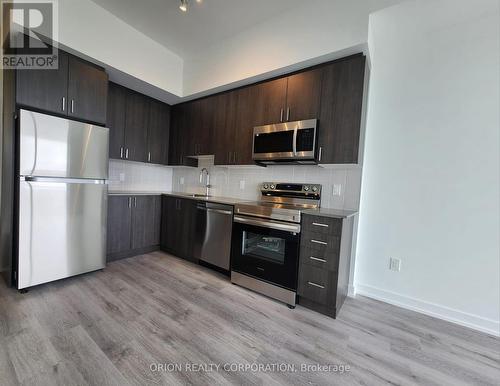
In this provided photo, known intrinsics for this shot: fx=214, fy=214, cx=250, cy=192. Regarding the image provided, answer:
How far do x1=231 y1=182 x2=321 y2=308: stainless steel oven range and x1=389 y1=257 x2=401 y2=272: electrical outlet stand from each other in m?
0.95

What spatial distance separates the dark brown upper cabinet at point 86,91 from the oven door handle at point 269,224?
2032 millimetres

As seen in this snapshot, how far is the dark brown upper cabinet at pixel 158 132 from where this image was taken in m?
3.49

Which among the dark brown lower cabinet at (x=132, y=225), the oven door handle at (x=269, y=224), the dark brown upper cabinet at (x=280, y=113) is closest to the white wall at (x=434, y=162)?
the dark brown upper cabinet at (x=280, y=113)

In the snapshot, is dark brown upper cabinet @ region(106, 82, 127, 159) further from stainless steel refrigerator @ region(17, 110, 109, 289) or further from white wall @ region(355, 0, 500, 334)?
white wall @ region(355, 0, 500, 334)

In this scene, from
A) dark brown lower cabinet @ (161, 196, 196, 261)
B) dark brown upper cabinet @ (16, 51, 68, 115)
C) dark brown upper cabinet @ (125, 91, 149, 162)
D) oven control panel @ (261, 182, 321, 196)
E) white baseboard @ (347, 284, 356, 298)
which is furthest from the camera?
dark brown upper cabinet @ (125, 91, 149, 162)

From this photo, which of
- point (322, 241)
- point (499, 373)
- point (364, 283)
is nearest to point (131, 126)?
point (322, 241)

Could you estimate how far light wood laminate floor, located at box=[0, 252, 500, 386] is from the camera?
4.29 feet

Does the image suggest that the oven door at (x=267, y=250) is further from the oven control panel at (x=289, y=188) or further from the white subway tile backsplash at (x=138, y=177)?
the white subway tile backsplash at (x=138, y=177)

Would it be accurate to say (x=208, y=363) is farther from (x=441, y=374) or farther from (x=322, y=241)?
(x=441, y=374)

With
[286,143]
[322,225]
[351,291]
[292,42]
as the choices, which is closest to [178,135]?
[286,143]

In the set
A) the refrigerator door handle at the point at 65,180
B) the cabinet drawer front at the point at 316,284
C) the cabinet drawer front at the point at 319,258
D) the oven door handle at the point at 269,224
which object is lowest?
the cabinet drawer front at the point at 316,284

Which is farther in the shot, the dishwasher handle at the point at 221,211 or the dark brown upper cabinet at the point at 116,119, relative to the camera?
the dark brown upper cabinet at the point at 116,119

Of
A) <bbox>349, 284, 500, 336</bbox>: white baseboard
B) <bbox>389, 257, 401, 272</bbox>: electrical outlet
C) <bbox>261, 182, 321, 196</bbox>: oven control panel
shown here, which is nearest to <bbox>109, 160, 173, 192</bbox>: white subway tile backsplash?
<bbox>261, 182, 321, 196</bbox>: oven control panel

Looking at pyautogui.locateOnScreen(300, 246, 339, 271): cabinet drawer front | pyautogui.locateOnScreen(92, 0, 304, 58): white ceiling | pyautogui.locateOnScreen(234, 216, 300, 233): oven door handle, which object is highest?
pyautogui.locateOnScreen(92, 0, 304, 58): white ceiling
